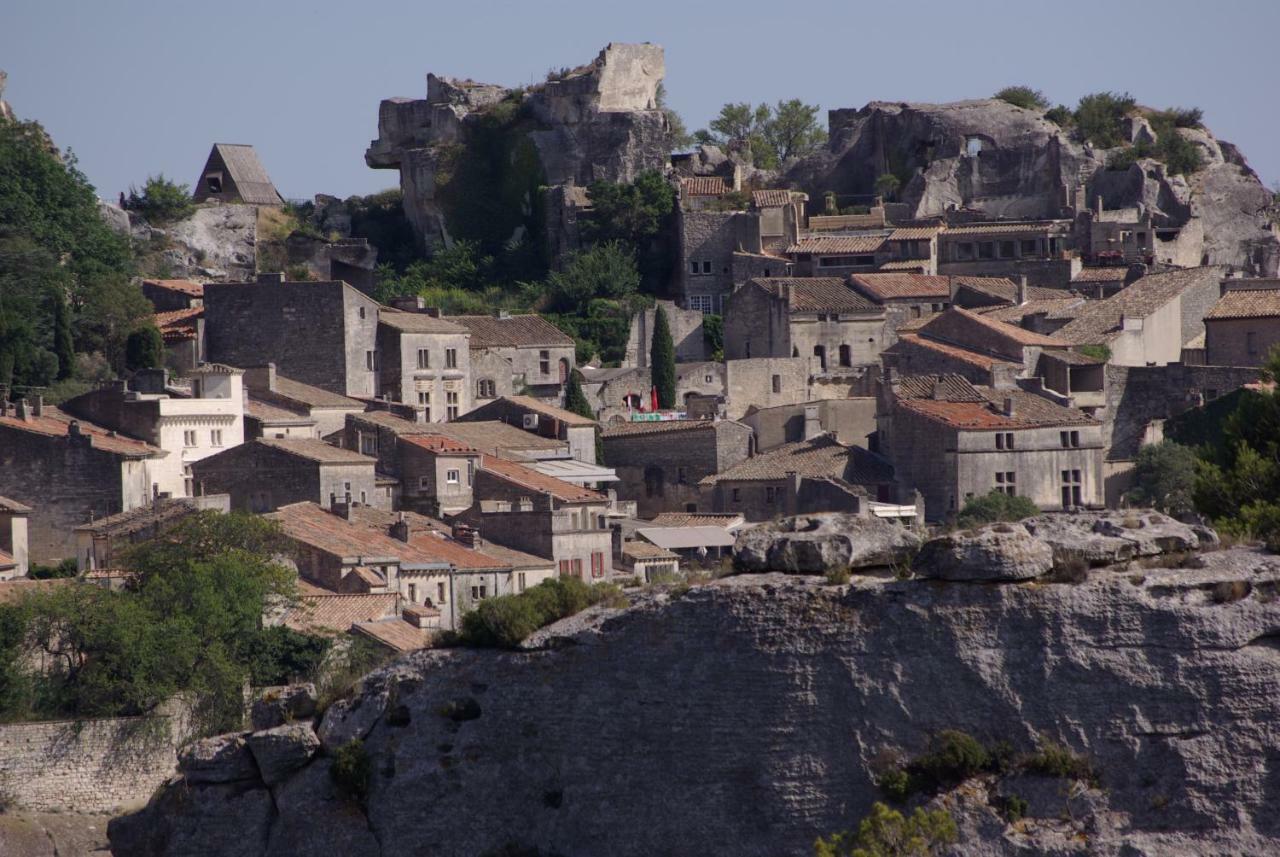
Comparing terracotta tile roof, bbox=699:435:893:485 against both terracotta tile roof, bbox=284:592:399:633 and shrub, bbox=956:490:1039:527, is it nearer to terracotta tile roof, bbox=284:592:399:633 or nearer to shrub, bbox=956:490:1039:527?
shrub, bbox=956:490:1039:527

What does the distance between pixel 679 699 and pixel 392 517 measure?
2918 centimetres

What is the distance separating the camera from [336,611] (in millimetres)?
43594

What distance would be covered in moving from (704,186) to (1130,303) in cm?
1607

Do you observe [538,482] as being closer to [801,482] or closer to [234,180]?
[801,482]

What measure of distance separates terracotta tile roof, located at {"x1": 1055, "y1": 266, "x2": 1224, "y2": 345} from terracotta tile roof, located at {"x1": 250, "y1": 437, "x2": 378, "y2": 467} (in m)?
20.5

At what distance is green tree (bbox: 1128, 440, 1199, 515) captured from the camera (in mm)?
56938

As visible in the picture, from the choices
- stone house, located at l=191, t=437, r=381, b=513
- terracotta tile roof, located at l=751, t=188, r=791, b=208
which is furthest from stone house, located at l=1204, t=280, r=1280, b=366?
stone house, located at l=191, t=437, r=381, b=513

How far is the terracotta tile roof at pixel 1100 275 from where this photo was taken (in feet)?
250

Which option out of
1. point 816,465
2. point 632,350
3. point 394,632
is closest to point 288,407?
point 816,465

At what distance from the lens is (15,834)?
37188mm

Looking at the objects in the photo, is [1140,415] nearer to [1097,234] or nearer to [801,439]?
[801,439]

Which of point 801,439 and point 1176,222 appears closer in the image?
point 801,439

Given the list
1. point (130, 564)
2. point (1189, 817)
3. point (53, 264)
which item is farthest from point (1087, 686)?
point (53, 264)

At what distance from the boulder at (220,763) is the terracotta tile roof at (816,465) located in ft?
112
